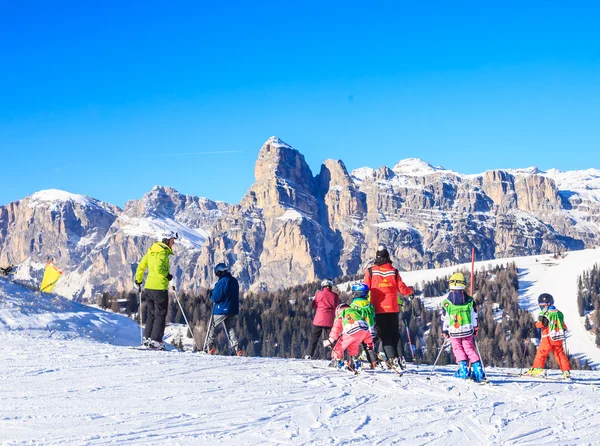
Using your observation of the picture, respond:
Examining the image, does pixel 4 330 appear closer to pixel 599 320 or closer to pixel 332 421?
pixel 332 421

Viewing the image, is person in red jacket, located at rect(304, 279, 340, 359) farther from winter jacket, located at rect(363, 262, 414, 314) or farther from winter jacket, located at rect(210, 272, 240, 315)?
winter jacket, located at rect(363, 262, 414, 314)

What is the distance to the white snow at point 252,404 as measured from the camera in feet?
24.8

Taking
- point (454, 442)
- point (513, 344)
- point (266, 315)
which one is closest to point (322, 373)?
point (454, 442)

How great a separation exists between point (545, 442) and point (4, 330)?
13.5 meters

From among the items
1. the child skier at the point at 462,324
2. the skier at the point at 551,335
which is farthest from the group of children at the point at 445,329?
the skier at the point at 551,335

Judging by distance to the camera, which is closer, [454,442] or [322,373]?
[454,442]

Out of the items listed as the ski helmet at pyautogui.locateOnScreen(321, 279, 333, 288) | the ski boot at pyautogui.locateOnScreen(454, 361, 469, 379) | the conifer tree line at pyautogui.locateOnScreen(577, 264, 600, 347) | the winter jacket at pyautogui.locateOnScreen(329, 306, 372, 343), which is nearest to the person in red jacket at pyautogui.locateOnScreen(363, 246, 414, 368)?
the winter jacket at pyautogui.locateOnScreen(329, 306, 372, 343)

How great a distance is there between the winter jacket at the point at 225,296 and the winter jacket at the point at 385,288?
12.8ft

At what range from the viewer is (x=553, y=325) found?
1508 cm

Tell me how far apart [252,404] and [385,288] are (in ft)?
17.0

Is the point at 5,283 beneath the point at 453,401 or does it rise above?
above

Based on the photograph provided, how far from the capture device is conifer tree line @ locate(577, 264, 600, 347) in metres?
126

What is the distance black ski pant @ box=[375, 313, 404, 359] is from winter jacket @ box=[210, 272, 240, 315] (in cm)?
406

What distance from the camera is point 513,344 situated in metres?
110
